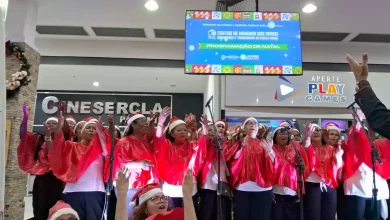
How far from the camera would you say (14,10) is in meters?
4.85

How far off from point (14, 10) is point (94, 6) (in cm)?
118

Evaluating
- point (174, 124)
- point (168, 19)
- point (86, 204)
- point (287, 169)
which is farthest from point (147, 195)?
point (168, 19)

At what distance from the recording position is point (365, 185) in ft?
12.3

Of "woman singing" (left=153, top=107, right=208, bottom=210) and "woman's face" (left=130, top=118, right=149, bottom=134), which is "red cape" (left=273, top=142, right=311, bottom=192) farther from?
"woman's face" (left=130, top=118, right=149, bottom=134)

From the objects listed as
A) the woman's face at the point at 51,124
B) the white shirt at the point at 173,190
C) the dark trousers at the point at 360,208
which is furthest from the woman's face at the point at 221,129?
the woman's face at the point at 51,124

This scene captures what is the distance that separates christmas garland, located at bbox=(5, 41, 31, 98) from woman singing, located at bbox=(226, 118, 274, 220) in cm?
321

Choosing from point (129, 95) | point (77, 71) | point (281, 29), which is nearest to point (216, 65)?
point (281, 29)

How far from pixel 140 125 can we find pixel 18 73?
2.35 m

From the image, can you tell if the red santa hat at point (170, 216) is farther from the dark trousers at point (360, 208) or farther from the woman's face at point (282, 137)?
the dark trousers at point (360, 208)

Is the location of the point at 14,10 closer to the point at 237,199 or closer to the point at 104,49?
the point at 104,49

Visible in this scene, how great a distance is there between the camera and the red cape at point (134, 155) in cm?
320

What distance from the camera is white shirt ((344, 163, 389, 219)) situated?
373 cm

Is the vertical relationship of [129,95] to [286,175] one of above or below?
above

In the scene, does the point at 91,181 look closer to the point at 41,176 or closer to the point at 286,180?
the point at 41,176
